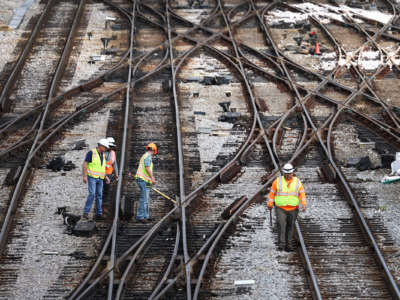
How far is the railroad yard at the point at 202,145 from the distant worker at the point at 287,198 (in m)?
0.40

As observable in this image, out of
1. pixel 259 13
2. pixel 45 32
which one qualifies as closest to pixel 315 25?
pixel 259 13

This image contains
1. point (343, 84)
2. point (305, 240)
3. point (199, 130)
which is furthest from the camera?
point (343, 84)

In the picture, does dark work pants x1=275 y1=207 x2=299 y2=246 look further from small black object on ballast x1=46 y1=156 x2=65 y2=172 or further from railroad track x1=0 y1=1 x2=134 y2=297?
small black object on ballast x1=46 y1=156 x2=65 y2=172

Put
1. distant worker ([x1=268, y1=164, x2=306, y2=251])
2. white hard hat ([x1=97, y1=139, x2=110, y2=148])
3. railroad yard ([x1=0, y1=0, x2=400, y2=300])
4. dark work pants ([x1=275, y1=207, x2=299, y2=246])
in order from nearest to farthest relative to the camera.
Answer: railroad yard ([x1=0, y1=0, x2=400, y2=300]) → distant worker ([x1=268, y1=164, x2=306, y2=251]) → dark work pants ([x1=275, y1=207, x2=299, y2=246]) → white hard hat ([x1=97, y1=139, x2=110, y2=148])

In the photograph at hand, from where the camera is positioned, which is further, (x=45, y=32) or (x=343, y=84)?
(x=45, y=32)

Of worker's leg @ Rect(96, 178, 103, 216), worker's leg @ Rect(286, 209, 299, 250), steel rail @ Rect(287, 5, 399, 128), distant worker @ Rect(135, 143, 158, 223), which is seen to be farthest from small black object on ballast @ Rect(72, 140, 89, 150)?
steel rail @ Rect(287, 5, 399, 128)

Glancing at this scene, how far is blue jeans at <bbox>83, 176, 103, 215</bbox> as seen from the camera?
10.1 metres

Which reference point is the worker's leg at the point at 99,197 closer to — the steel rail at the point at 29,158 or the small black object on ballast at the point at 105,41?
the steel rail at the point at 29,158

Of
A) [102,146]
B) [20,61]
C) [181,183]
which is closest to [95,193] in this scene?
[102,146]

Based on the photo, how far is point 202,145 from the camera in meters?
12.9

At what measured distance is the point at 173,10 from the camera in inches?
886

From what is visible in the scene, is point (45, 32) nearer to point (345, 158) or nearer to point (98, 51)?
point (98, 51)

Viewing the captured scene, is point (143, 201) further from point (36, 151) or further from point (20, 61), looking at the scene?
point (20, 61)

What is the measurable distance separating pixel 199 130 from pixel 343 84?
4895 millimetres
